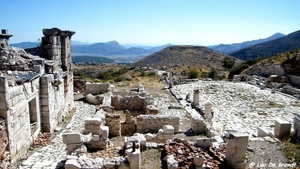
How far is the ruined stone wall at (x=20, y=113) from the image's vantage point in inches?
307

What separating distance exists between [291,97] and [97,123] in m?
18.5

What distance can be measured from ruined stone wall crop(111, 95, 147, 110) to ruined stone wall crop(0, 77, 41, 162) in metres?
6.67

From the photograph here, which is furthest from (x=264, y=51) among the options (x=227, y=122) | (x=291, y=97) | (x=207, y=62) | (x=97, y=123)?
(x=97, y=123)

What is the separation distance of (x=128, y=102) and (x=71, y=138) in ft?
29.0

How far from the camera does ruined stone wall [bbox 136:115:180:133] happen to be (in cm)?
1195

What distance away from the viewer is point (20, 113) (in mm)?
8922

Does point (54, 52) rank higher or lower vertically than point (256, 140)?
higher

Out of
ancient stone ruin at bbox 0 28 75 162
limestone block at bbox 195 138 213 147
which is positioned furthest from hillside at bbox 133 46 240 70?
limestone block at bbox 195 138 213 147

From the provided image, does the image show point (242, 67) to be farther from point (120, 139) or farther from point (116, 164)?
point (116, 164)

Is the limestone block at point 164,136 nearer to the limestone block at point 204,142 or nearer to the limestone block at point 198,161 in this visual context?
the limestone block at point 204,142

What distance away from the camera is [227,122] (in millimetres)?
14719


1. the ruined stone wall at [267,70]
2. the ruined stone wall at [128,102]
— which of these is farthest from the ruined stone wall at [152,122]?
the ruined stone wall at [267,70]

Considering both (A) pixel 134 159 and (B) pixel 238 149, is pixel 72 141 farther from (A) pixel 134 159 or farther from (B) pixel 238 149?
(B) pixel 238 149

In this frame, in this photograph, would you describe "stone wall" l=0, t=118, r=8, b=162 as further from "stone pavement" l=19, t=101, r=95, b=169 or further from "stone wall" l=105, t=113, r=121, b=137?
"stone wall" l=105, t=113, r=121, b=137
